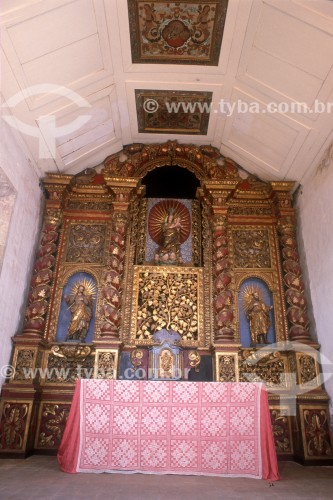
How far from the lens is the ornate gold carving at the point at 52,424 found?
5395 mm

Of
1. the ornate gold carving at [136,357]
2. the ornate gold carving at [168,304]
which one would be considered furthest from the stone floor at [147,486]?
the ornate gold carving at [168,304]

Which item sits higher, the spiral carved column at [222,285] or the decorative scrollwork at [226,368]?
the spiral carved column at [222,285]

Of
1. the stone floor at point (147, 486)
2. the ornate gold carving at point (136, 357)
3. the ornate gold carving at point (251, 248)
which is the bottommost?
the stone floor at point (147, 486)

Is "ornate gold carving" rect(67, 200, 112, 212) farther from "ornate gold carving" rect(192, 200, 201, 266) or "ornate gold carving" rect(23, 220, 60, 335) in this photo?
"ornate gold carving" rect(192, 200, 201, 266)

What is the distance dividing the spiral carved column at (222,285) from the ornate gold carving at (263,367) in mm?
429

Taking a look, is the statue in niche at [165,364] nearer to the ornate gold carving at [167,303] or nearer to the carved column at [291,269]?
the ornate gold carving at [167,303]

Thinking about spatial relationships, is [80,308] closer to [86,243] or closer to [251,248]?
[86,243]

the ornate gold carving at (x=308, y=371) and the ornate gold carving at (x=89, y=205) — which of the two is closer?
the ornate gold carving at (x=308, y=371)

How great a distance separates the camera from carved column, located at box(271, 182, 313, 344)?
5.89 m

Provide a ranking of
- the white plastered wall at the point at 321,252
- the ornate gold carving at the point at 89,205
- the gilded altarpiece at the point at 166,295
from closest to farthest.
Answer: the white plastered wall at the point at 321,252
the gilded altarpiece at the point at 166,295
the ornate gold carving at the point at 89,205

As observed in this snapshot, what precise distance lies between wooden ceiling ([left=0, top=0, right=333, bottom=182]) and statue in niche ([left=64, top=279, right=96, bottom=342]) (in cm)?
215

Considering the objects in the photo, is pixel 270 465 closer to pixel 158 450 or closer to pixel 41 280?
pixel 158 450

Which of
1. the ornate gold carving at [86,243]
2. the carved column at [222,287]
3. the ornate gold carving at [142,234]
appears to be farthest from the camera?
the ornate gold carving at [142,234]

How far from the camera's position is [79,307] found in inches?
242
